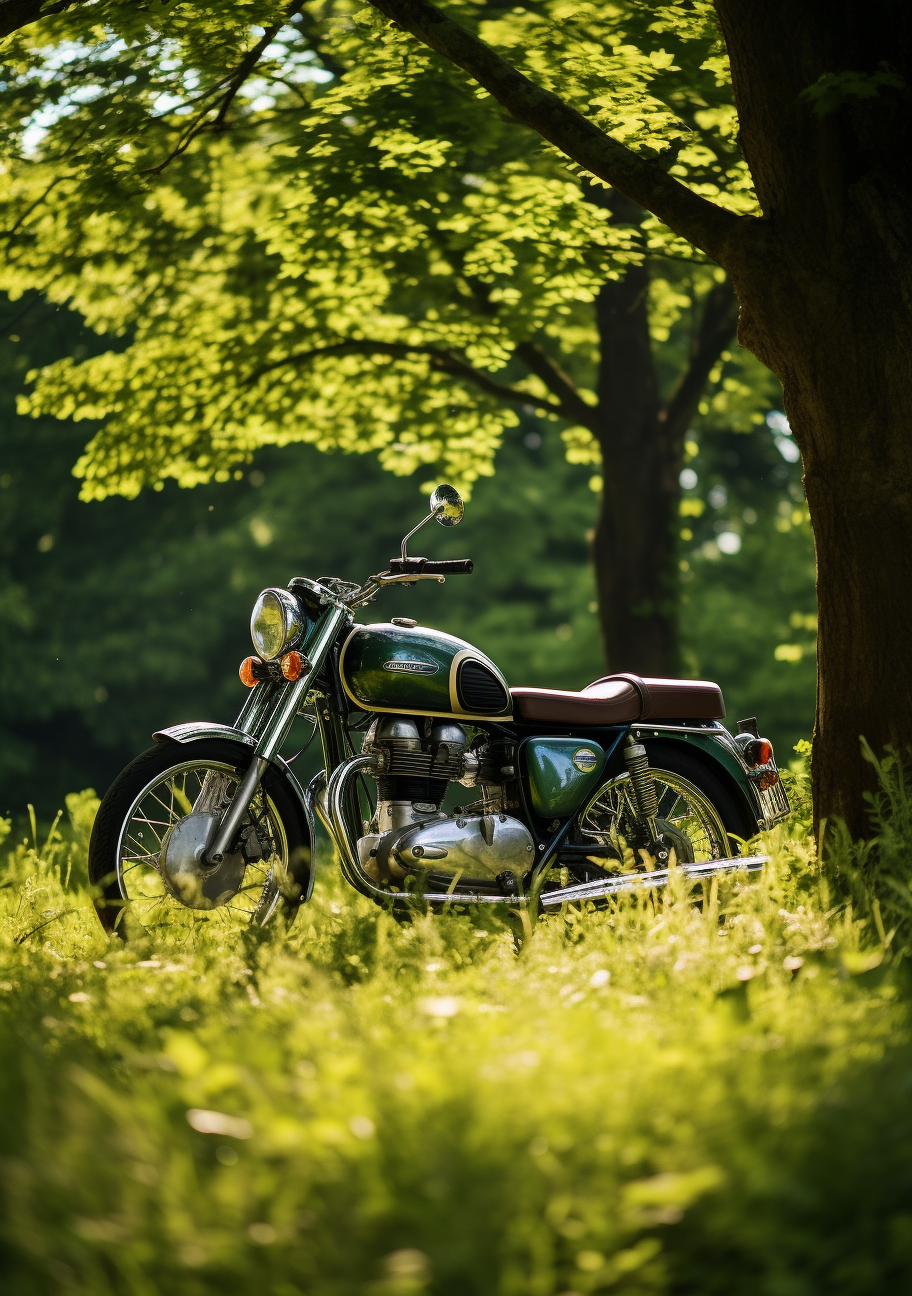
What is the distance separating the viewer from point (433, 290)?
9.99 meters

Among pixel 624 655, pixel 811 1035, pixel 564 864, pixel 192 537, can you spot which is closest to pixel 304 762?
pixel 192 537

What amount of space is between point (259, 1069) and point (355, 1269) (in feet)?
1.92

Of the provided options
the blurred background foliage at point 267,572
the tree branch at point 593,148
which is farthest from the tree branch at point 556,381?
the blurred background foliage at point 267,572

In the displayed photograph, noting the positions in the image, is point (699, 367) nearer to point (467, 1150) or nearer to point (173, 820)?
point (173, 820)

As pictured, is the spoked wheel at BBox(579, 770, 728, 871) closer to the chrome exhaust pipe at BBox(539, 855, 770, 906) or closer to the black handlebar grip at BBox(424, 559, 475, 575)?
the chrome exhaust pipe at BBox(539, 855, 770, 906)

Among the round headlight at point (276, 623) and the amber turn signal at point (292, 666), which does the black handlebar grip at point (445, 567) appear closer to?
the round headlight at point (276, 623)

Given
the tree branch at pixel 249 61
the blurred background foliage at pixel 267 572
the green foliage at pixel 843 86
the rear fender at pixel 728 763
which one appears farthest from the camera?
the blurred background foliage at pixel 267 572

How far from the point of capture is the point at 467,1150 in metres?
2.19

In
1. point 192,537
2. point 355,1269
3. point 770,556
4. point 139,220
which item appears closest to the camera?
point 355,1269

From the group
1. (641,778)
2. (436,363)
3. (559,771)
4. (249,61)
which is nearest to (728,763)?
(641,778)

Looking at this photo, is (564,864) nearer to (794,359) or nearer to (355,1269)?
(794,359)

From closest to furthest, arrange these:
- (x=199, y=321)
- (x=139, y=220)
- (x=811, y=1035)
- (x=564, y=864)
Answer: (x=811, y=1035) → (x=564, y=864) → (x=139, y=220) → (x=199, y=321)

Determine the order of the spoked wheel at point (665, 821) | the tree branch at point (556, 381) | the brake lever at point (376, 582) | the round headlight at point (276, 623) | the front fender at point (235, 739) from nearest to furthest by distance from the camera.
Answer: the front fender at point (235, 739)
the round headlight at point (276, 623)
the brake lever at point (376, 582)
the spoked wheel at point (665, 821)
the tree branch at point (556, 381)

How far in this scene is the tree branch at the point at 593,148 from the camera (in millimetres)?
5164
